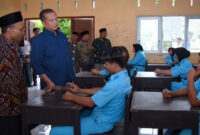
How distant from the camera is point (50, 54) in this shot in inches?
90.7

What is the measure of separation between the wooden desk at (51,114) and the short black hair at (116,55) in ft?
1.33

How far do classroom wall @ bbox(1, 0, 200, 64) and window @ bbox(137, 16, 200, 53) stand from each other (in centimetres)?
19

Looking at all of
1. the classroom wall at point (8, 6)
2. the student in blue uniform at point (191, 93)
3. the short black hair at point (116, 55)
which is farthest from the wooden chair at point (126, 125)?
the classroom wall at point (8, 6)

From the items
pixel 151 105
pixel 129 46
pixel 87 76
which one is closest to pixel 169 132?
pixel 151 105

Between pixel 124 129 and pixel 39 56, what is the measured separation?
1.07 metres

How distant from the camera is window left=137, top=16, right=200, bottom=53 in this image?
795 centimetres

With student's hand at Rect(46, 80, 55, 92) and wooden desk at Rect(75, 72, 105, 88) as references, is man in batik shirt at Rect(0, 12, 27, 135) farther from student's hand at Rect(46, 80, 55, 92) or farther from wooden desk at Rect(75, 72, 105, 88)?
wooden desk at Rect(75, 72, 105, 88)

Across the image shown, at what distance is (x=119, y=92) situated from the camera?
5.68ft

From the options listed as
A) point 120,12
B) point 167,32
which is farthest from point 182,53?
point 120,12

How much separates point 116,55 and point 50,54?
2.67 feet

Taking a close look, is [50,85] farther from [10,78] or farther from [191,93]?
[191,93]

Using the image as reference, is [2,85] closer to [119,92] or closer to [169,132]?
[119,92]

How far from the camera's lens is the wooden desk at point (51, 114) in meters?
1.69

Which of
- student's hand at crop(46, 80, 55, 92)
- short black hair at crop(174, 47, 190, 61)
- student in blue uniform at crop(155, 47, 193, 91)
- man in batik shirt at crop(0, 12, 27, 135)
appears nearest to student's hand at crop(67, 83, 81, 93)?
student's hand at crop(46, 80, 55, 92)
